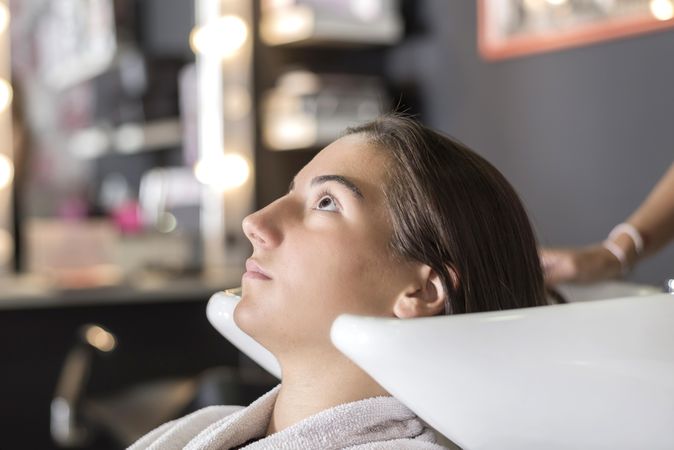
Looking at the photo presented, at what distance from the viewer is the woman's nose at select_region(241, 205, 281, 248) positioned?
1.13m

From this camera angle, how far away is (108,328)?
3.22m

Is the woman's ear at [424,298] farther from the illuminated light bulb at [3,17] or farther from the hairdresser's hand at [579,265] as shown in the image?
the illuminated light bulb at [3,17]

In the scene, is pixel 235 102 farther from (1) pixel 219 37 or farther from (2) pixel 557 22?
(2) pixel 557 22

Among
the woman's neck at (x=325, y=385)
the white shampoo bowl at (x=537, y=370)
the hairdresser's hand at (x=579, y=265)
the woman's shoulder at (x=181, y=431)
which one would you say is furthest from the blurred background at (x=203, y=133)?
the white shampoo bowl at (x=537, y=370)

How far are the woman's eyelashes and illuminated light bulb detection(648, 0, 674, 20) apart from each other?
1827 mm

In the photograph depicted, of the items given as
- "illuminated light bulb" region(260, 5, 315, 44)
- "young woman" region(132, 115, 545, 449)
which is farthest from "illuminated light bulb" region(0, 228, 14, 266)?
"young woman" region(132, 115, 545, 449)

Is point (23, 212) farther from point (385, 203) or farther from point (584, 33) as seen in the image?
point (385, 203)

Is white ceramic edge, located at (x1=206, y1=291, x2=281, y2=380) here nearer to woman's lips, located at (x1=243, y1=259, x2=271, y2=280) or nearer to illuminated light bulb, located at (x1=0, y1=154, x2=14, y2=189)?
woman's lips, located at (x1=243, y1=259, x2=271, y2=280)

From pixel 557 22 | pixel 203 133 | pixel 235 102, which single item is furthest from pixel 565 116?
pixel 203 133

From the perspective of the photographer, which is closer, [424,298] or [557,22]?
[424,298]

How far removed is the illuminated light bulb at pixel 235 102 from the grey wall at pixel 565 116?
2.24ft

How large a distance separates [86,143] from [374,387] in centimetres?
255

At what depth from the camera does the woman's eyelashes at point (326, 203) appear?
45.4 inches

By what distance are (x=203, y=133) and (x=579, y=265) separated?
87.6 inches
